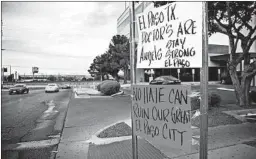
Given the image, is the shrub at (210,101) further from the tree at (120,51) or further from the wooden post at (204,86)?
the tree at (120,51)

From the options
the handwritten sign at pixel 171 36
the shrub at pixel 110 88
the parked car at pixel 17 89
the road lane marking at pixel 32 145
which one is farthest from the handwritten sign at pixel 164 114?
the parked car at pixel 17 89

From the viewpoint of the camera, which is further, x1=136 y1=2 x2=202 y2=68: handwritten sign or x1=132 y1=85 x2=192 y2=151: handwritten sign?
x1=132 y1=85 x2=192 y2=151: handwritten sign

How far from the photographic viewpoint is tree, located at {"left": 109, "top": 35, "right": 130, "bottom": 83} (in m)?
34.8

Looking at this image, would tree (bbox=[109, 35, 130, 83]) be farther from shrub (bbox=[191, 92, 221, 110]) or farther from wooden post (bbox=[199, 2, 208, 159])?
wooden post (bbox=[199, 2, 208, 159])

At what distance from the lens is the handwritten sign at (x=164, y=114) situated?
98.3 inches

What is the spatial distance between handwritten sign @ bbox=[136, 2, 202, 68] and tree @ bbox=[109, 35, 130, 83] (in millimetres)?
31192

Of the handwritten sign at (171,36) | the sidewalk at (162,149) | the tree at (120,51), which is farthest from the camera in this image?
the tree at (120,51)

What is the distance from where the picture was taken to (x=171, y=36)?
8.61 feet

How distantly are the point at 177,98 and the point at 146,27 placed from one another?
119 centimetres

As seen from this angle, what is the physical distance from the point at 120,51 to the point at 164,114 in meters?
33.5

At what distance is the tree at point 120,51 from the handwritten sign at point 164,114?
1231 inches

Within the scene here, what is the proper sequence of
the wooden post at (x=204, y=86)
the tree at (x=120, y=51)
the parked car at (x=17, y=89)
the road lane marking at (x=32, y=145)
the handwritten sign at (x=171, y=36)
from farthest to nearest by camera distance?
1. the tree at (x=120, y=51)
2. the parked car at (x=17, y=89)
3. the road lane marking at (x=32, y=145)
4. the handwritten sign at (x=171, y=36)
5. the wooden post at (x=204, y=86)

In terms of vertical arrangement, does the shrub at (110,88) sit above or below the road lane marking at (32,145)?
above

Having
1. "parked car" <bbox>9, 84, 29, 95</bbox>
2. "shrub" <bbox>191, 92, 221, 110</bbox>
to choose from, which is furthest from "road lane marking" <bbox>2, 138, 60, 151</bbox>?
"parked car" <bbox>9, 84, 29, 95</bbox>
